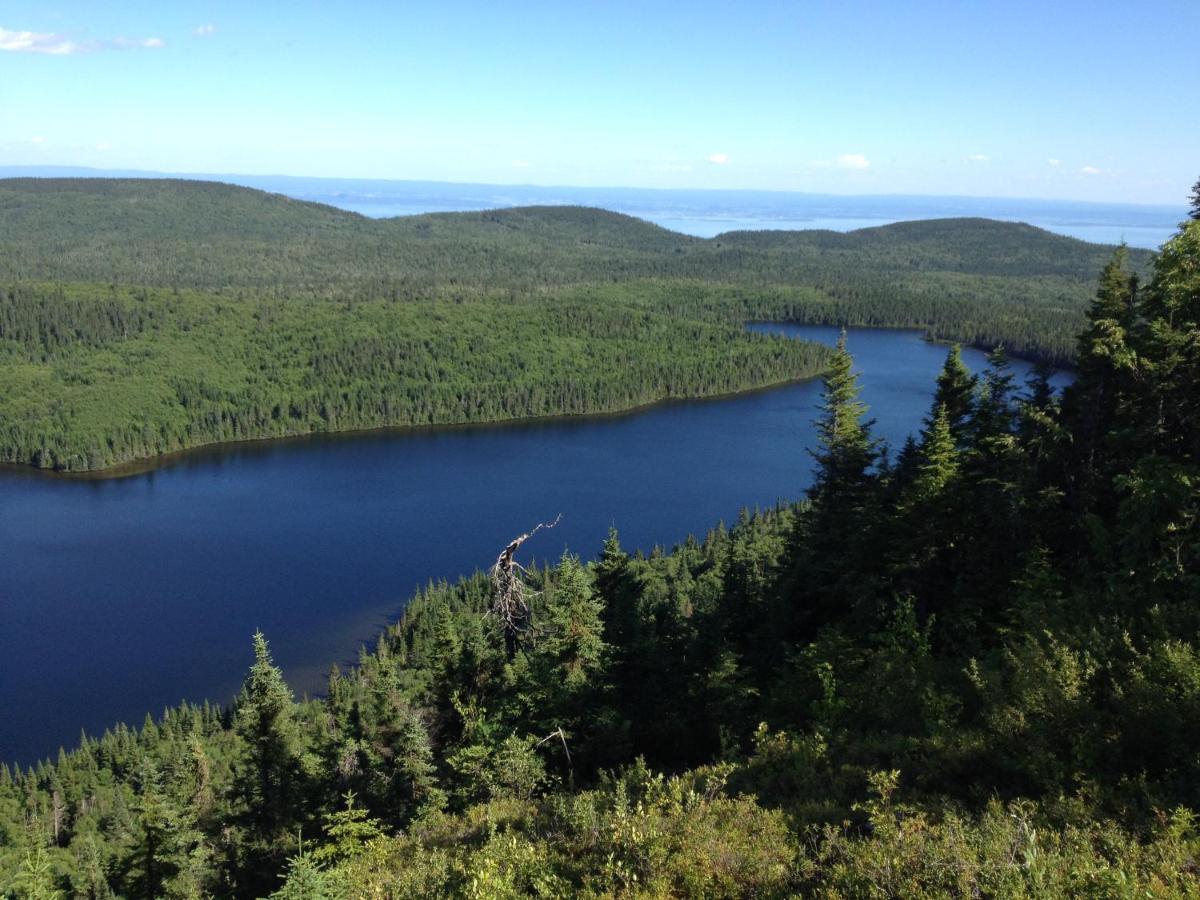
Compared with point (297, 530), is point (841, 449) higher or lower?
higher

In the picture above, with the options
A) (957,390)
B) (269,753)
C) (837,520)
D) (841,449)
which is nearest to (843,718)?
(837,520)

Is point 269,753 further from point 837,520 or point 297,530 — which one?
point 297,530

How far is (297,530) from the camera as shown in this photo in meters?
85.9

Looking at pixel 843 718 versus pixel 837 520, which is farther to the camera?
pixel 837 520

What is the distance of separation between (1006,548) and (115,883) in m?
32.8

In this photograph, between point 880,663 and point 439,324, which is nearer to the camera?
point 880,663

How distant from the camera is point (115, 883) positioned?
2864 cm

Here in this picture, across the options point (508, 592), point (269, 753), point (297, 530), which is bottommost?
point (297, 530)

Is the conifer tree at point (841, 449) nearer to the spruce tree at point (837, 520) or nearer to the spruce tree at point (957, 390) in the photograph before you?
the spruce tree at point (837, 520)

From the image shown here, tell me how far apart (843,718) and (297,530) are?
78.1m

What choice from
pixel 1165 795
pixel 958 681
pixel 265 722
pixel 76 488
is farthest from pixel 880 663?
pixel 76 488

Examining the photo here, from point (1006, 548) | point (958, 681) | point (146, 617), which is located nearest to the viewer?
point (958, 681)

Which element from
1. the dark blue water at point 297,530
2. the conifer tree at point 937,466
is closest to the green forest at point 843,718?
the conifer tree at point 937,466

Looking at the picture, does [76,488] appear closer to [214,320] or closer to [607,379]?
[214,320]
